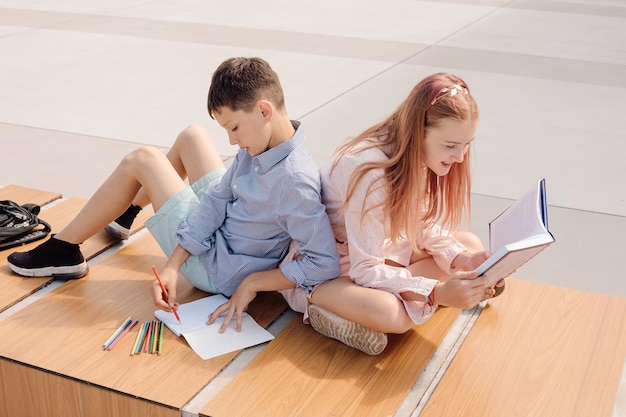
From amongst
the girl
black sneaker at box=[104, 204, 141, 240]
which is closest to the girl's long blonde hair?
the girl

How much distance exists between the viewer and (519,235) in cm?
247

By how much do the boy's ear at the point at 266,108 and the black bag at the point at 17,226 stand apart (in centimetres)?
113

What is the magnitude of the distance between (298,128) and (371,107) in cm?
306

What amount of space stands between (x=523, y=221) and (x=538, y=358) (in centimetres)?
43

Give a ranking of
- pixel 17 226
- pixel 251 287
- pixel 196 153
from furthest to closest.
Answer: pixel 17 226, pixel 196 153, pixel 251 287

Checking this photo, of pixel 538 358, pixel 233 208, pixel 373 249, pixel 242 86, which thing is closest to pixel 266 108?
pixel 242 86

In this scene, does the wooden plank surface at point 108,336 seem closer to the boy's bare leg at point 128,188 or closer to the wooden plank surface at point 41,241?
the wooden plank surface at point 41,241

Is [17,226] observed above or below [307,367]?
above

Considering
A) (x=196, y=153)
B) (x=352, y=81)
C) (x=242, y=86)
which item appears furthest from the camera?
(x=352, y=81)

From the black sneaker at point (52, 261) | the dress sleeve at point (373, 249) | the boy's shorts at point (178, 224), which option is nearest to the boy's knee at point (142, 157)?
the boy's shorts at point (178, 224)

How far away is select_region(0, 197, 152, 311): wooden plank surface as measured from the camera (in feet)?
9.52

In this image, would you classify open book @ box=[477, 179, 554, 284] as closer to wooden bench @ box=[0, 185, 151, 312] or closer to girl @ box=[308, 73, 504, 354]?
girl @ box=[308, 73, 504, 354]

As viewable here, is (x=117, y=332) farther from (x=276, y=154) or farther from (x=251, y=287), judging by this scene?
(x=276, y=154)

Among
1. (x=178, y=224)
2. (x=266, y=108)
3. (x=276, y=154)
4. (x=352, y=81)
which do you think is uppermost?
(x=266, y=108)
